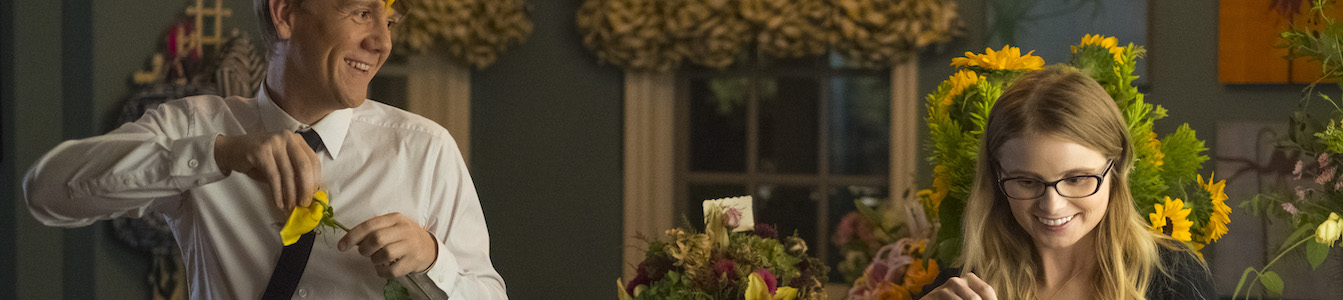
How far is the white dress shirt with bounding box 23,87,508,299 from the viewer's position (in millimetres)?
875

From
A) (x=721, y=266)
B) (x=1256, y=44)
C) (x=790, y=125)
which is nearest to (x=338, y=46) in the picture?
(x=721, y=266)

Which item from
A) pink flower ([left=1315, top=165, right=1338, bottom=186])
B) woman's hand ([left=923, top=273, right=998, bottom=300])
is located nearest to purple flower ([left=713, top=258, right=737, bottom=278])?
woman's hand ([left=923, top=273, right=998, bottom=300])

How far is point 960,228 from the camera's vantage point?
141 centimetres

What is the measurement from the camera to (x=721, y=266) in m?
1.42

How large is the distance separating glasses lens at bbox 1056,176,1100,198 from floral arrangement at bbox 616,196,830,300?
43cm

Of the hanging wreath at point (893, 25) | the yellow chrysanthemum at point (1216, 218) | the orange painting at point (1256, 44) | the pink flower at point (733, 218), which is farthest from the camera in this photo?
the hanging wreath at point (893, 25)

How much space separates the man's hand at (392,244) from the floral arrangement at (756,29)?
177 cm

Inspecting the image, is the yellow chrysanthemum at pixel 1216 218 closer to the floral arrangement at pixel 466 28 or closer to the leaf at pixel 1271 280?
the leaf at pixel 1271 280

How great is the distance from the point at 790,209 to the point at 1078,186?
1793mm

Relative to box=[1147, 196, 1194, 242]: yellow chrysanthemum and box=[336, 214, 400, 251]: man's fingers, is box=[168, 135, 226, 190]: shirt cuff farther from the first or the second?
box=[1147, 196, 1194, 242]: yellow chrysanthemum

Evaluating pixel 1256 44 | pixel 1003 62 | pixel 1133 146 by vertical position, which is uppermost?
pixel 1256 44

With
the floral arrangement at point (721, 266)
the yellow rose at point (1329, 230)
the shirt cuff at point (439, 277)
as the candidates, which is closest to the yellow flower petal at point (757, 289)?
the floral arrangement at point (721, 266)

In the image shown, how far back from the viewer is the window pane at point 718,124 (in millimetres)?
2904

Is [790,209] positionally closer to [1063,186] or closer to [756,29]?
[756,29]
